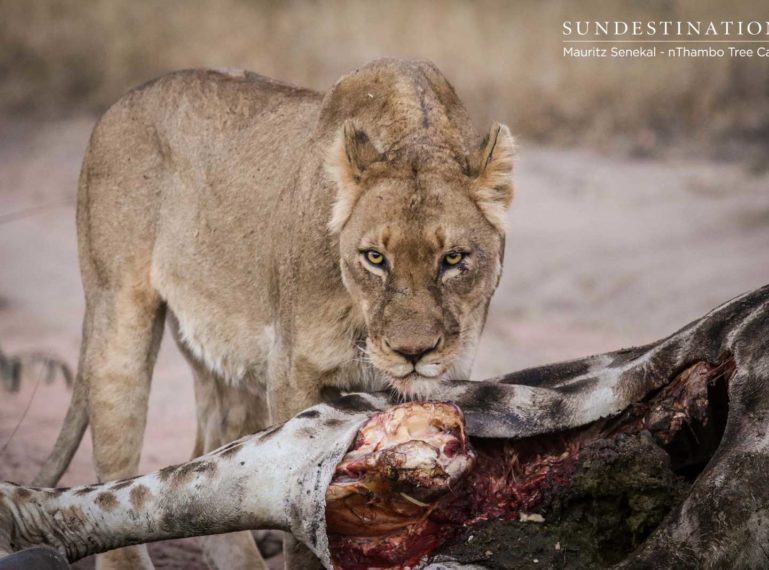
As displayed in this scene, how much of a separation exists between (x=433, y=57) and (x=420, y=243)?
10.1 meters

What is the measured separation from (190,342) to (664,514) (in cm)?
299

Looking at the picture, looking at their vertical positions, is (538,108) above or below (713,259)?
above

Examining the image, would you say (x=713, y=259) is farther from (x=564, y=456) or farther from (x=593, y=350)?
(x=564, y=456)

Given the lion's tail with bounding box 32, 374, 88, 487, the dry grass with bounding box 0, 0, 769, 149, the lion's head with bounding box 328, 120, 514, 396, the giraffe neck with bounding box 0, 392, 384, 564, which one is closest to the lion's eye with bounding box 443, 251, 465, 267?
the lion's head with bounding box 328, 120, 514, 396

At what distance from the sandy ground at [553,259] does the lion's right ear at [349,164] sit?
13.5 feet

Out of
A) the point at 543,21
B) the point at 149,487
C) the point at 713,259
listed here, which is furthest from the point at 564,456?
the point at 543,21

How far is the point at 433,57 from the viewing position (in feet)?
47.4

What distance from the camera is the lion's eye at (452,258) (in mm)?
4703

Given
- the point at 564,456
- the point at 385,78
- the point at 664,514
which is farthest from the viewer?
the point at 385,78

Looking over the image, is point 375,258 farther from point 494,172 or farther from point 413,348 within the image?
point 494,172

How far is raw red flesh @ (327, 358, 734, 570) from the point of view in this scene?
163 inches

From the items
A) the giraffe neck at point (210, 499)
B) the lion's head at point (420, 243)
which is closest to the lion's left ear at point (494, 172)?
the lion's head at point (420, 243)

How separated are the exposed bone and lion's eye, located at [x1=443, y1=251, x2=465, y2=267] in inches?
16.6

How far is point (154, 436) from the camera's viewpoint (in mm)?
9086
